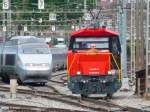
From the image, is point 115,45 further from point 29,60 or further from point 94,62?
point 29,60

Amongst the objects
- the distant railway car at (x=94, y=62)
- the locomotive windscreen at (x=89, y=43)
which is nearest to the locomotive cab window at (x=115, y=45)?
the distant railway car at (x=94, y=62)

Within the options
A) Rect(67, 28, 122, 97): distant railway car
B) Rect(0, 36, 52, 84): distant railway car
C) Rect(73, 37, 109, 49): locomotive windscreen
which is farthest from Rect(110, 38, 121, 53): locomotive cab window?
Rect(0, 36, 52, 84): distant railway car

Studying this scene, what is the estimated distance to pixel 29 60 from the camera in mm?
32312

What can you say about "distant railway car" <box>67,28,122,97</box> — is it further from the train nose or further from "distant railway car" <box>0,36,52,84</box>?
"distant railway car" <box>0,36,52,84</box>

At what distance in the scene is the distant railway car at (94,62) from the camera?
2225 centimetres

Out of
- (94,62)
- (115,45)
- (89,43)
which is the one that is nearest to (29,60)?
(89,43)

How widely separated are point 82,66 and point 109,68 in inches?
38.5

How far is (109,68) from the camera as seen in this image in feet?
73.3

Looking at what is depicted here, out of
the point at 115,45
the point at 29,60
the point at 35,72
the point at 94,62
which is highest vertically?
the point at 115,45

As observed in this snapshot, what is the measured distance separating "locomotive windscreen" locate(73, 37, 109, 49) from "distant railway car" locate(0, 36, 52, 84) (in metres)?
9.48

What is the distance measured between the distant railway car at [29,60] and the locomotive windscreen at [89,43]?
9.48 meters

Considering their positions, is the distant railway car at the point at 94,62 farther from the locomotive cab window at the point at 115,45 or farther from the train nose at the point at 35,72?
the train nose at the point at 35,72

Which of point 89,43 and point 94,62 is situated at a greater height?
point 89,43

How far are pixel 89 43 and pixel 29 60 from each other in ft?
32.9
